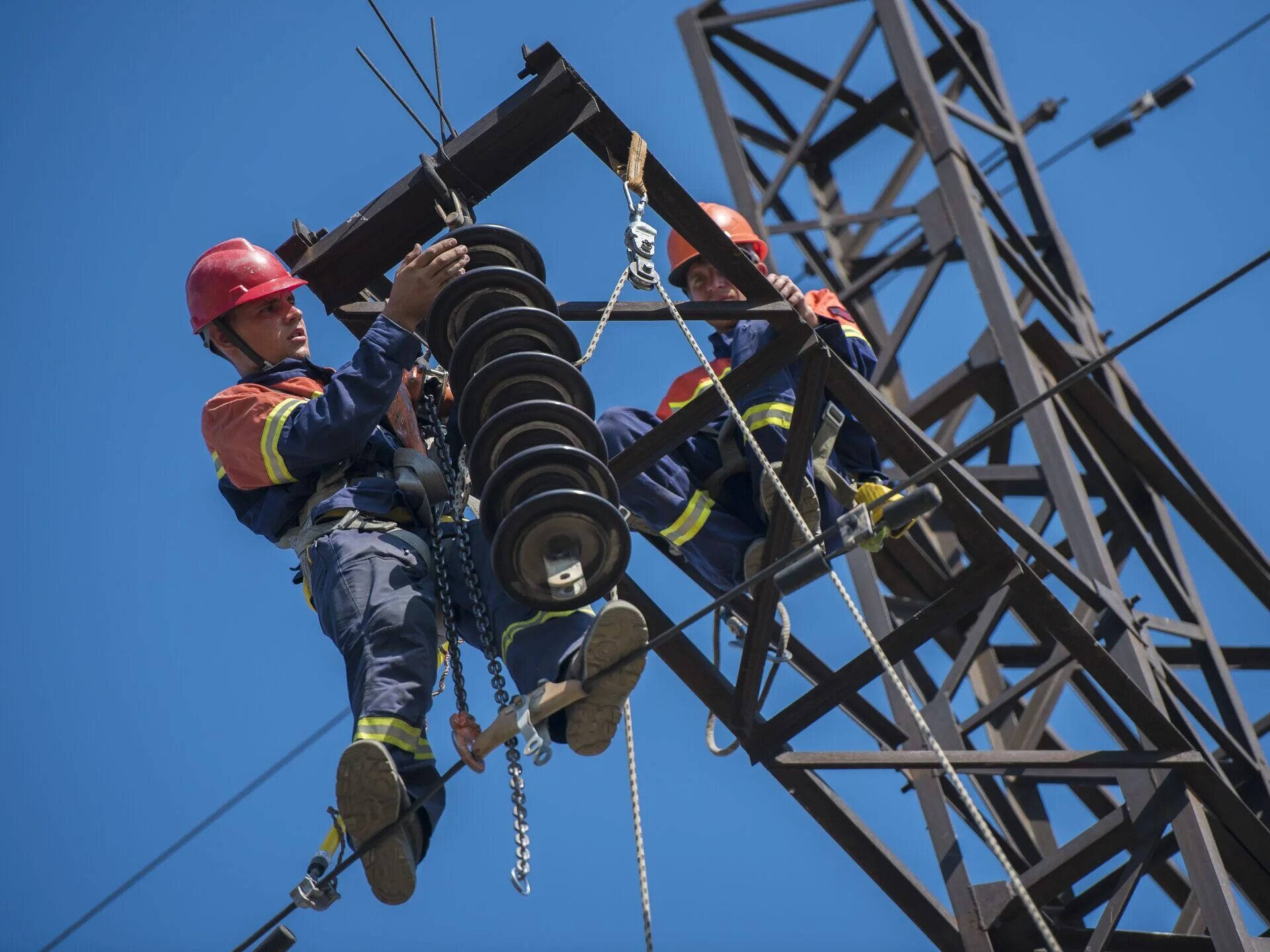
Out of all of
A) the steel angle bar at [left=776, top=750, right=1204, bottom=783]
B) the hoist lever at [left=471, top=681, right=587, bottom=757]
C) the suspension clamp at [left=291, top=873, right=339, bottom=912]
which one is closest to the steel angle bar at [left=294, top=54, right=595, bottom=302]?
the hoist lever at [left=471, top=681, right=587, bottom=757]

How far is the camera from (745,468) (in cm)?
659

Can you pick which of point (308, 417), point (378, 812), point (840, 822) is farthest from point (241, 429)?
point (840, 822)

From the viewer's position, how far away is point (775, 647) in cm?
651

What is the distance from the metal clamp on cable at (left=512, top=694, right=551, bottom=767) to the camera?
4.38m

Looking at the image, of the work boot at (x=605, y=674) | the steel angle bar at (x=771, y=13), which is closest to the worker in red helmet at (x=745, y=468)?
the work boot at (x=605, y=674)

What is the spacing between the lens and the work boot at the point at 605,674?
4.40 meters

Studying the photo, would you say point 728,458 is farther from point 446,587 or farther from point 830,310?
point 446,587

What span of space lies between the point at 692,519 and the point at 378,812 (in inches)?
94.1

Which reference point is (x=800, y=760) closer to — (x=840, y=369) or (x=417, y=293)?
(x=840, y=369)

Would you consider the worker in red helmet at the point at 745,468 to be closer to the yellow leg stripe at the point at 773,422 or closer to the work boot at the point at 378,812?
the yellow leg stripe at the point at 773,422

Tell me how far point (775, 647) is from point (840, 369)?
122cm

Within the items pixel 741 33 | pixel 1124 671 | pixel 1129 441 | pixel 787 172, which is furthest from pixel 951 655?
pixel 741 33

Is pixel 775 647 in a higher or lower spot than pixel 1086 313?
lower

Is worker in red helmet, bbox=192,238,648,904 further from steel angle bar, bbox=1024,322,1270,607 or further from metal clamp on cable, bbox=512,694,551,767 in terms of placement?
steel angle bar, bbox=1024,322,1270,607
